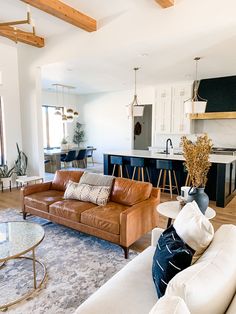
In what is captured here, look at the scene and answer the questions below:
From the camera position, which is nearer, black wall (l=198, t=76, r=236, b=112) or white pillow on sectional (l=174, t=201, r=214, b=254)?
white pillow on sectional (l=174, t=201, r=214, b=254)

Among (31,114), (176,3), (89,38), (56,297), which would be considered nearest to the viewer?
(56,297)

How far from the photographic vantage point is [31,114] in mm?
5754

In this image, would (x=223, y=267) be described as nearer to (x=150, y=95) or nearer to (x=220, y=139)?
(x=220, y=139)

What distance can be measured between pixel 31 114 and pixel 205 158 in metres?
4.68

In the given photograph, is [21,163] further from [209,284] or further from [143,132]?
[209,284]

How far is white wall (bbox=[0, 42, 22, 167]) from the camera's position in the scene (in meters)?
5.62

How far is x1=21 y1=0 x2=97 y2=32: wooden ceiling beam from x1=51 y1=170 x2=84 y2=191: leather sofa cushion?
2.48m

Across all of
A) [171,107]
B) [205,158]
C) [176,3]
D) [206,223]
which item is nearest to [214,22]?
[176,3]

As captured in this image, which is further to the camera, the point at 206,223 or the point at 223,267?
the point at 206,223

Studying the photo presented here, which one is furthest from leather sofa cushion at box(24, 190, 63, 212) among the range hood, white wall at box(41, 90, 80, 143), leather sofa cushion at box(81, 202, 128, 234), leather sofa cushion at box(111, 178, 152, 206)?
white wall at box(41, 90, 80, 143)

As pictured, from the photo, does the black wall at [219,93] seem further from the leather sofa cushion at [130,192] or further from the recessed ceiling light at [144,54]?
the leather sofa cushion at [130,192]

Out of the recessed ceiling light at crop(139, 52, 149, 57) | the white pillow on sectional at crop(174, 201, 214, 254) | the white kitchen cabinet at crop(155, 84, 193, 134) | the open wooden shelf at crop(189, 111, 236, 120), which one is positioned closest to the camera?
the white pillow on sectional at crop(174, 201, 214, 254)

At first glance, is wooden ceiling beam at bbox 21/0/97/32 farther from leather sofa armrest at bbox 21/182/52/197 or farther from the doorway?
the doorway

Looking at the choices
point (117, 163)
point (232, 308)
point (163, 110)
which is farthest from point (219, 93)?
point (232, 308)
